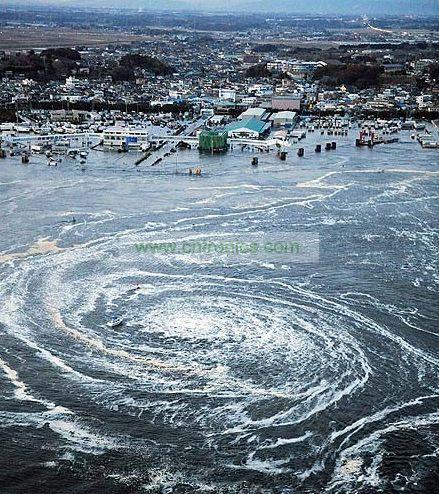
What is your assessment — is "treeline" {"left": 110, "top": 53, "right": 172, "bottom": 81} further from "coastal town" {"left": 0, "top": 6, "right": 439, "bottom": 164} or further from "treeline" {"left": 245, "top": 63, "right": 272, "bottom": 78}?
"treeline" {"left": 245, "top": 63, "right": 272, "bottom": 78}

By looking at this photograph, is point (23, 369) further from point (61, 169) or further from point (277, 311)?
point (61, 169)

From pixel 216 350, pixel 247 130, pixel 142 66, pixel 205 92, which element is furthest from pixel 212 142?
pixel 142 66

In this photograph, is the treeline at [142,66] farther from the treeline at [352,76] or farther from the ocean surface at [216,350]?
the ocean surface at [216,350]

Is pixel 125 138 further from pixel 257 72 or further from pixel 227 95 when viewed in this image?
pixel 257 72

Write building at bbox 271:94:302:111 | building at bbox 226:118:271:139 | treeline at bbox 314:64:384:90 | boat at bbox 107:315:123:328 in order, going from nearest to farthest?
boat at bbox 107:315:123:328, building at bbox 226:118:271:139, building at bbox 271:94:302:111, treeline at bbox 314:64:384:90

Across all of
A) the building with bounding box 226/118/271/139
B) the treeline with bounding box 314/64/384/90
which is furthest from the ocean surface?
the treeline with bounding box 314/64/384/90

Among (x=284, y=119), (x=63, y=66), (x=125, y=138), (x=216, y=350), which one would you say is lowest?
(x=216, y=350)
